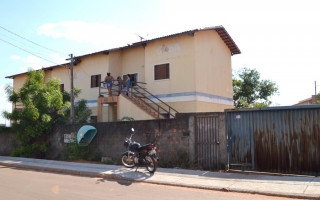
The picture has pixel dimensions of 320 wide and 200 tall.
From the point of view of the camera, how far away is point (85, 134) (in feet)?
50.3

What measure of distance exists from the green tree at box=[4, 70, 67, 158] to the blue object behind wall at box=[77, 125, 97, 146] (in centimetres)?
316

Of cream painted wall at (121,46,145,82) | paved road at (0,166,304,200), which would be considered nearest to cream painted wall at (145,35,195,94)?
cream painted wall at (121,46,145,82)

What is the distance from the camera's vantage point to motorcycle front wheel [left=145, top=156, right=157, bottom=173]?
405 inches

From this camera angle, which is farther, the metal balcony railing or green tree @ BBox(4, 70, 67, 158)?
the metal balcony railing

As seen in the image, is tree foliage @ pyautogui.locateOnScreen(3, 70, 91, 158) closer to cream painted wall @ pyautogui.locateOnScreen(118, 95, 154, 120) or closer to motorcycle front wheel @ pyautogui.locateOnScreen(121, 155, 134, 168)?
cream painted wall @ pyautogui.locateOnScreen(118, 95, 154, 120)

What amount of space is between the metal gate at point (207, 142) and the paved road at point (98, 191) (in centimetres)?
291

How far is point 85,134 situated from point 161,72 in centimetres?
745

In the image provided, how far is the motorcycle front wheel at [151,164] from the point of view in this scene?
10297 millimetres

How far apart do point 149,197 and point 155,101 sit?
13.3m

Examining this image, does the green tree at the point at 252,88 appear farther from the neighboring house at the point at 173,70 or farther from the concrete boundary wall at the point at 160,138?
the concrete boundary wall at the point at 160,138

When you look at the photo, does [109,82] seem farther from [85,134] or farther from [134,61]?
[85,134]

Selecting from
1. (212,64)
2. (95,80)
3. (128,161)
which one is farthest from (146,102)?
(128,161)

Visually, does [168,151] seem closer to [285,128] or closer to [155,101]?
[285,128]

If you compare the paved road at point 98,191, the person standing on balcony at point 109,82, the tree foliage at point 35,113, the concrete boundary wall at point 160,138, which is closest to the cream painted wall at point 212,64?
the person standing on balcony at point 109,82
